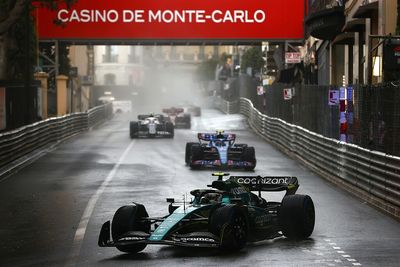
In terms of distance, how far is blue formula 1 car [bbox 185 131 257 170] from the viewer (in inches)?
1050

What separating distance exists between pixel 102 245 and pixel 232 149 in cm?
1465

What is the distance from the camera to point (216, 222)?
12.5 metres

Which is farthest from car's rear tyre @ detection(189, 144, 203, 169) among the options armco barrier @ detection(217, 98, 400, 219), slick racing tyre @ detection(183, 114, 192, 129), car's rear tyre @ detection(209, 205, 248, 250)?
slick racing tyre @ detection(183, 114, 192, 129)

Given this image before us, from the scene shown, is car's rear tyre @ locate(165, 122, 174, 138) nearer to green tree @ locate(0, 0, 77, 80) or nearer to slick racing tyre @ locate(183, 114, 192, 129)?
green tree @ locate(0, 0, 77, 80)

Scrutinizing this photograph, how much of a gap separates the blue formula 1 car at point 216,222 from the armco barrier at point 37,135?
1253cm

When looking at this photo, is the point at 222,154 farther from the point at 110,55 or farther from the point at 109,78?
the point at 109,78

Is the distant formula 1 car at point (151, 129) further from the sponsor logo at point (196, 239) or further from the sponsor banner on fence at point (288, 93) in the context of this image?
the sponsor logo at point (196, 239)

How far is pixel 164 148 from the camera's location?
3675 centimetres

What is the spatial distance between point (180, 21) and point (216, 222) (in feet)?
136

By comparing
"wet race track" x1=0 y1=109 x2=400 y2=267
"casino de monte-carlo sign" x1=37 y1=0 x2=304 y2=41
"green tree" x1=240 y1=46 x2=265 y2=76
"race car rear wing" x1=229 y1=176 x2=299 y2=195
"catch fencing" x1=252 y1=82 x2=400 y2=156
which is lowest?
"wet race track" x1=0 y1=109 x2=400 y2=267

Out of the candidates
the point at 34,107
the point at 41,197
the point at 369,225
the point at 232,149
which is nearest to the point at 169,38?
the point at 34,107

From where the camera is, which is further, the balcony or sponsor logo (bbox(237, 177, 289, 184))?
the balcony

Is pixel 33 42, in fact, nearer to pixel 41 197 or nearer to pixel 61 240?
pixel 41 197

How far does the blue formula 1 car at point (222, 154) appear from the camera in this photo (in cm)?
2667
